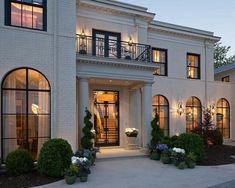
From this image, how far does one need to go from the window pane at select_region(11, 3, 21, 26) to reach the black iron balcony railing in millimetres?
3535

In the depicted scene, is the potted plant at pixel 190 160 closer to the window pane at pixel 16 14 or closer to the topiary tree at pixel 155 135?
the topiary tree at pixel 155 135

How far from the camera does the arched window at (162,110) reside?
57.9 feet

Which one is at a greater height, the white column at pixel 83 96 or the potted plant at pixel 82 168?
the white column at pixel 83 96

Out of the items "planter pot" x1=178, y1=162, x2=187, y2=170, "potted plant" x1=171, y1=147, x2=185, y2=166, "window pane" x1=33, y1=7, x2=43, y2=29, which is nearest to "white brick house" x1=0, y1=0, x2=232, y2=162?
"window pane" x1=33, y1=7, x2=43, y2=29

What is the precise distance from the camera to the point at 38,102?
35.9 feet

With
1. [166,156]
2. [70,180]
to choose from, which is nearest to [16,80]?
[70,180]

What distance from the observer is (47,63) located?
36.1ft

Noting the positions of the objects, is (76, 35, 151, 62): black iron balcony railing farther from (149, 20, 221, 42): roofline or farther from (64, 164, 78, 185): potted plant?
(64, 164, 78, 185): potted plant

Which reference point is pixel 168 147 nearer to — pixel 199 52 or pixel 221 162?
pixel 221 162

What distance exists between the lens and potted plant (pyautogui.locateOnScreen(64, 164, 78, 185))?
27.4ft

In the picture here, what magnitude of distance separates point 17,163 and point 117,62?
6276 mm

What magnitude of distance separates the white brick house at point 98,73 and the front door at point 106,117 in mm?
55

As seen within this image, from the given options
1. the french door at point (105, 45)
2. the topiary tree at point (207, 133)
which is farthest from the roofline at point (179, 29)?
the topiary tree at point (207, 133)

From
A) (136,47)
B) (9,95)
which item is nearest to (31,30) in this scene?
(9,95)
